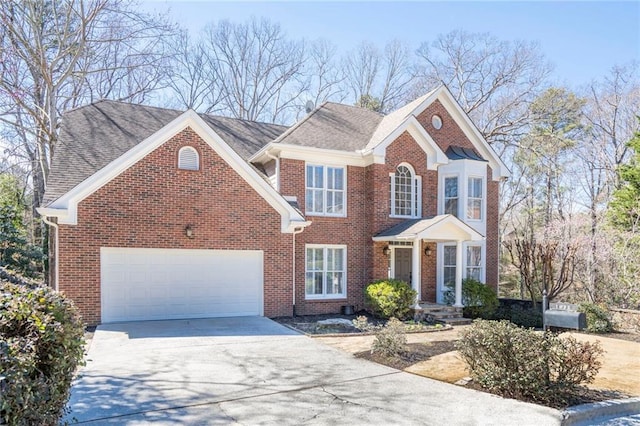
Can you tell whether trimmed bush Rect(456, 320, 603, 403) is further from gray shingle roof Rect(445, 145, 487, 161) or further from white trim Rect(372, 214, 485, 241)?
gray shingle roof Rect(445, 145, 487, 161)

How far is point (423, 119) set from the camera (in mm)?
16812

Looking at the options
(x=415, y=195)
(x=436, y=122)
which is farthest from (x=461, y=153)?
(x=415, y=195)

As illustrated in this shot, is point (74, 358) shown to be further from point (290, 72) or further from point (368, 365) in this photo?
point (290, 72)

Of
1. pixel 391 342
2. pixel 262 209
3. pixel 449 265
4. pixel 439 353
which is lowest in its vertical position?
pixel 439 353

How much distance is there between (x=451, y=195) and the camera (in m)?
16.6

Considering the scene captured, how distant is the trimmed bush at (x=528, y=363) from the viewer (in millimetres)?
6043

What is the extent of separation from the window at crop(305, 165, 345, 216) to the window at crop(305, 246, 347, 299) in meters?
1.33

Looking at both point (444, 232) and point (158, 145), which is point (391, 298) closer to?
point (444, 232)

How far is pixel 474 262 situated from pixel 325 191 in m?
6.82

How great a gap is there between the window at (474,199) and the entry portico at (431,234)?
2.06 metres

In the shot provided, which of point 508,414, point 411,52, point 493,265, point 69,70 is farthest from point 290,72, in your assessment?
point 508,414

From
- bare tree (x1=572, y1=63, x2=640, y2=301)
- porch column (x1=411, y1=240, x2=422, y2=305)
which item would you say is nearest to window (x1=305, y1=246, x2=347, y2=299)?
porch column (x1=411, y1=240, x2=422, y2=305)

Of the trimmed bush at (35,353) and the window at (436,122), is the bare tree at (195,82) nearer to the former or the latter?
the window at (436,122)

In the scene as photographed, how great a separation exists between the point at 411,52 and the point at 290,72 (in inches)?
362
